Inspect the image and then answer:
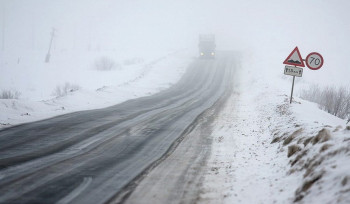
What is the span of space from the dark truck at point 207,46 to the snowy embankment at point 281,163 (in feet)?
106

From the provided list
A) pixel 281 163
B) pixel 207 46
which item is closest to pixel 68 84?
pixel 207 46

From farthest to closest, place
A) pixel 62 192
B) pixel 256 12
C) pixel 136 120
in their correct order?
pixel 256 12 < pixel 136 120 < pixel 62 192

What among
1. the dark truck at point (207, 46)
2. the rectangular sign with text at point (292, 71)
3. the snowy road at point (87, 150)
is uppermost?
the dark truck at point (207, 46)

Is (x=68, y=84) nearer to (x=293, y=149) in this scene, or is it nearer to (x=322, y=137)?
(x=293, y=149)

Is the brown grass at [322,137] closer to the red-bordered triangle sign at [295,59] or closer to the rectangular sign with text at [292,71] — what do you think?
the rectangular sign with text at [292,71]

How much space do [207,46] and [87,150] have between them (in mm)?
37038

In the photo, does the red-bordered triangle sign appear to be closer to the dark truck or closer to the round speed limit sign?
the round speed limit sign

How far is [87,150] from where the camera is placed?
26.8ft

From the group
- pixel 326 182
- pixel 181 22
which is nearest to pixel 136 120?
pixel 326 182

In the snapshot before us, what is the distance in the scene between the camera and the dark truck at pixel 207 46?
43062 millimetres

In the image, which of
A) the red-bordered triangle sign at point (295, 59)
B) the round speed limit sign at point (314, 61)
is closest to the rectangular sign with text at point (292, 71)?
the red-bordered triangle sign at point (295, 59)

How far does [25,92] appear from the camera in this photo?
105 ft

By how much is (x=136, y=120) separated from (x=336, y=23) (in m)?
177

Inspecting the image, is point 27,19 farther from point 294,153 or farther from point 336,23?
point 294,153
